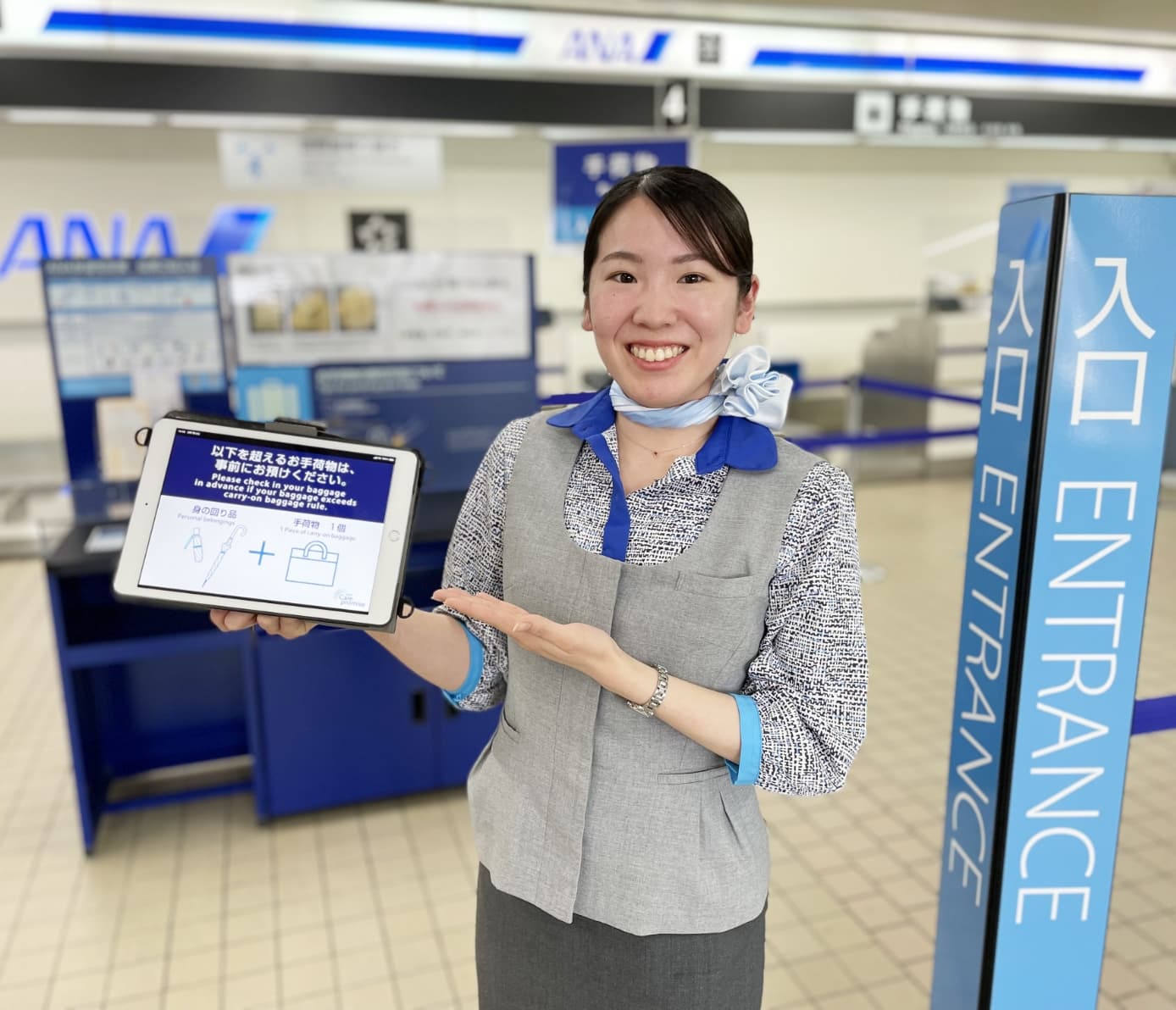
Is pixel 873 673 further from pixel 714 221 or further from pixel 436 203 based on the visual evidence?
pixel 436 203

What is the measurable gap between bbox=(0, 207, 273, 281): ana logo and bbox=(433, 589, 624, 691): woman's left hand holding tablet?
5990 mm

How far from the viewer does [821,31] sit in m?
6.20

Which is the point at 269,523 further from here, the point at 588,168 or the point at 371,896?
the point at 588,168

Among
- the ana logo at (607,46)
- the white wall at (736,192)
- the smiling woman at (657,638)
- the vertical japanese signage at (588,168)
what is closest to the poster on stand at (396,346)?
the vertical japanese signage at (588,168)

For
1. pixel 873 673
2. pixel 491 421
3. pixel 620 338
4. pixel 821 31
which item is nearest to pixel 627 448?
pixel 620 338

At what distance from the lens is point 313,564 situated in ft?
3.86

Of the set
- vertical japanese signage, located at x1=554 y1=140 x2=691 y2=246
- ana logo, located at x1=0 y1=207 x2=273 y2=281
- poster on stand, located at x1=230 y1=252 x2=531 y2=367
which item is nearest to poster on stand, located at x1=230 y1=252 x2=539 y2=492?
poster on stand, located at x1=230 y1=252 x2=531 y2=367

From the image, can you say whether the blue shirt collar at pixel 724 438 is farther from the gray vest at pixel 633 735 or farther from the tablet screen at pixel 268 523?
the tablet screen at pixel 268 523

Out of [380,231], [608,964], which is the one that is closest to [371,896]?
[608,964]

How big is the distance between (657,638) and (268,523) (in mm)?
515

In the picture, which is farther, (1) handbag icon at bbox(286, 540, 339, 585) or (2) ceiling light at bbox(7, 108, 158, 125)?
(2) ceiling light at bbox(7, 108, 158, 125)

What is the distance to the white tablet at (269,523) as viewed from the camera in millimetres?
1165

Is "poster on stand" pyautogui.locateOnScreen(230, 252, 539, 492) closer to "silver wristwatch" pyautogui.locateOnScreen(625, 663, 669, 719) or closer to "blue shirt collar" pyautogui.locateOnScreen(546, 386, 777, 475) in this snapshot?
"blue shirt collar" pyautogui.locateOnScreen(546, 386, 777, 475)

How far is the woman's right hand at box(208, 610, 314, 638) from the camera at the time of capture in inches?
45.7
